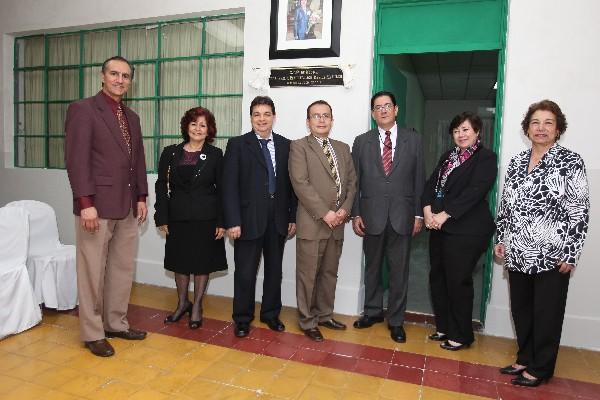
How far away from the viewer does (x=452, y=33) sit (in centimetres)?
338

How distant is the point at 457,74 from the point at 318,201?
5.58 metres

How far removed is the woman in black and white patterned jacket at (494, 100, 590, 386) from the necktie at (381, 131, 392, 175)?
0.78 meters

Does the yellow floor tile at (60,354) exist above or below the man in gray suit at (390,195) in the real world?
below

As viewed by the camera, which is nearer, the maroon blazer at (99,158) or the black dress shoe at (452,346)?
the maroon blazer at (99,158)

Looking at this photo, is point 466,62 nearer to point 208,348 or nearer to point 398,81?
point 398,81

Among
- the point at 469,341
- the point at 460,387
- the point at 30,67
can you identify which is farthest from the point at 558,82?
the point at 30,67

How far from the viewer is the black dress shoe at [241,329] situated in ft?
10.3

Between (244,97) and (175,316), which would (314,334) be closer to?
(175,316)

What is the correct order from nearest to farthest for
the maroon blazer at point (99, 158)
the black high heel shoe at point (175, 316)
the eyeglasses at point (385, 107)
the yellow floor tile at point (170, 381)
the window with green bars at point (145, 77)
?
the yellow floor tile at point (170, 381) < the maroon blazer at point (99, 158) < the eyeglasses at point (385, 107) < the black high heel shoe at point (175, 316) < the window with green bars at point (145, 77)

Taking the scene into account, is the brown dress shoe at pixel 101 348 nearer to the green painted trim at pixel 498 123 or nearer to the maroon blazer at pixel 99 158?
the maroon blazer at pixel 99 158

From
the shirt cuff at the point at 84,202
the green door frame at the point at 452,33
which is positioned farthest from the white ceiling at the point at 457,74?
the shirt cuff at the point at 84,202

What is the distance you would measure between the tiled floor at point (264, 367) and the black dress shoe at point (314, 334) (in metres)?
0.05

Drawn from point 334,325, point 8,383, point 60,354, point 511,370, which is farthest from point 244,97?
point 511,370

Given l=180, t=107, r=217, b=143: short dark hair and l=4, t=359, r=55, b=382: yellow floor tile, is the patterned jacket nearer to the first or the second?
l=180, t=107, r=217, b=143: short dark hair
